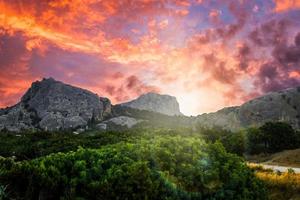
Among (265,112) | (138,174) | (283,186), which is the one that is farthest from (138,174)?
(265,112)

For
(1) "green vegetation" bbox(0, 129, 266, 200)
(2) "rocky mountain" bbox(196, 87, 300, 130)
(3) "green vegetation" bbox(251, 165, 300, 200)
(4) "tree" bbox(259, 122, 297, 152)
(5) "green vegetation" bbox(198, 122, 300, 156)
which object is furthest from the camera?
(2) "rocky mountain" bbox(196, 87, 300, 130)

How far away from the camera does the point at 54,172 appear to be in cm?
1045

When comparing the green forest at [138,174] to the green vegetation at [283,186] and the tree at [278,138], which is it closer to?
the green vegetation at [283,186]

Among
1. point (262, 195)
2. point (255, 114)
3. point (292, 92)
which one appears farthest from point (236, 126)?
point (262, 195)

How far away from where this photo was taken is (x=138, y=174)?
1033 cm

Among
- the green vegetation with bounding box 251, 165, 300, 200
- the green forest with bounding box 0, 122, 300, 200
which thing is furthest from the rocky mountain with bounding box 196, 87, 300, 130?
the green forest with bounding box 0, 122, 300, 200

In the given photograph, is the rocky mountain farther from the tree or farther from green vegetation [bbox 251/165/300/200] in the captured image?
green vegetation [bbox 251/165/300/200]

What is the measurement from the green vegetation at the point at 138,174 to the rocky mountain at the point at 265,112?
347ft

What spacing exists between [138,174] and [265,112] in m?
119

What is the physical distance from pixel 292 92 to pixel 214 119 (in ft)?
93.7

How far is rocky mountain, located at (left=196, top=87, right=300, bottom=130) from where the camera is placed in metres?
119

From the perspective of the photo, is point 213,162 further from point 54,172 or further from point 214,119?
point 214,119

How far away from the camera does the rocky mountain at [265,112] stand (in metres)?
119

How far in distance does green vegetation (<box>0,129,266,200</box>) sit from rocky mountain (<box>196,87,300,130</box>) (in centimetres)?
10586
